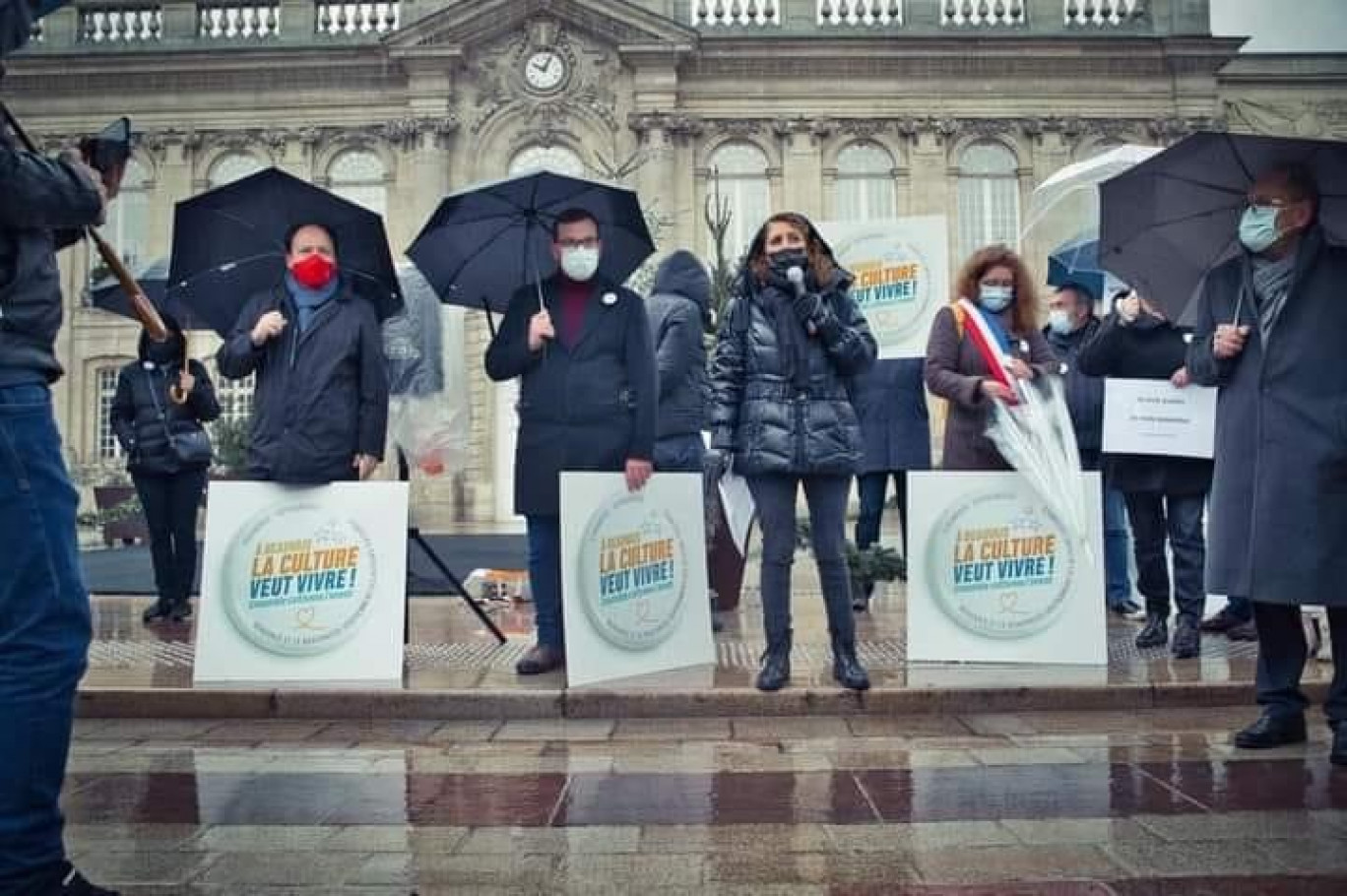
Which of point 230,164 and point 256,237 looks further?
point 230,164

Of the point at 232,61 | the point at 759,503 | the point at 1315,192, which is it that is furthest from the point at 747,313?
the point at 232,61

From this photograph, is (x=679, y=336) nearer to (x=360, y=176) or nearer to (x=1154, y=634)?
(x=1154, y=634)

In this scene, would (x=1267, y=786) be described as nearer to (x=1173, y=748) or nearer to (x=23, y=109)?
(x=1173, y=748)

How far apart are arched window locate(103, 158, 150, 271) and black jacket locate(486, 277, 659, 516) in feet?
84.6

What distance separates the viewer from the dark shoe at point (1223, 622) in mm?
7415

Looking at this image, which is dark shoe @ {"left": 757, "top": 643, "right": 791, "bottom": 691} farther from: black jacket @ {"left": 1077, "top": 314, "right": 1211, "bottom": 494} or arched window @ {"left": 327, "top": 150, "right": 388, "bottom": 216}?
arched window @ {"left": 327, "top": 150, "right": 388, "bottom": 216}

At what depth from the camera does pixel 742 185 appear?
2839 centimetres

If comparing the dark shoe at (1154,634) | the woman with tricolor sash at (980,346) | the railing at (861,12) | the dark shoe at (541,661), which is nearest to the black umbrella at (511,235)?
the woman with tricolor sash at (980,346)

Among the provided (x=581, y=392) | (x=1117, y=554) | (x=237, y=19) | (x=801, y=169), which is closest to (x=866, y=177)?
(x=801, y=169)

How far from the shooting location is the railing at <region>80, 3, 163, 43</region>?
3023cm

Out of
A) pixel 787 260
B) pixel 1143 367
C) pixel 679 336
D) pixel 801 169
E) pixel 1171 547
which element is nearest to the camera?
pixel 787 260

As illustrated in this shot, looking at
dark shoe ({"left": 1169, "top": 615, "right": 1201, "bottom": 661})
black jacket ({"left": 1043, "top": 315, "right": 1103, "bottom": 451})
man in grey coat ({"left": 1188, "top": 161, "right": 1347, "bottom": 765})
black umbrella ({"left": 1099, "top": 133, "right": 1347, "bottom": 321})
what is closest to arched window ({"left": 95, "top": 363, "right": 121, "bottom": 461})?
black jacket ({"left": 1043, "top": 315, "right": 1103, "bottom": 451})

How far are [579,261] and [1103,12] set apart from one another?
27599 millimetres

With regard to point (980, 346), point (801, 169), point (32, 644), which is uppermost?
point (801, 169)
